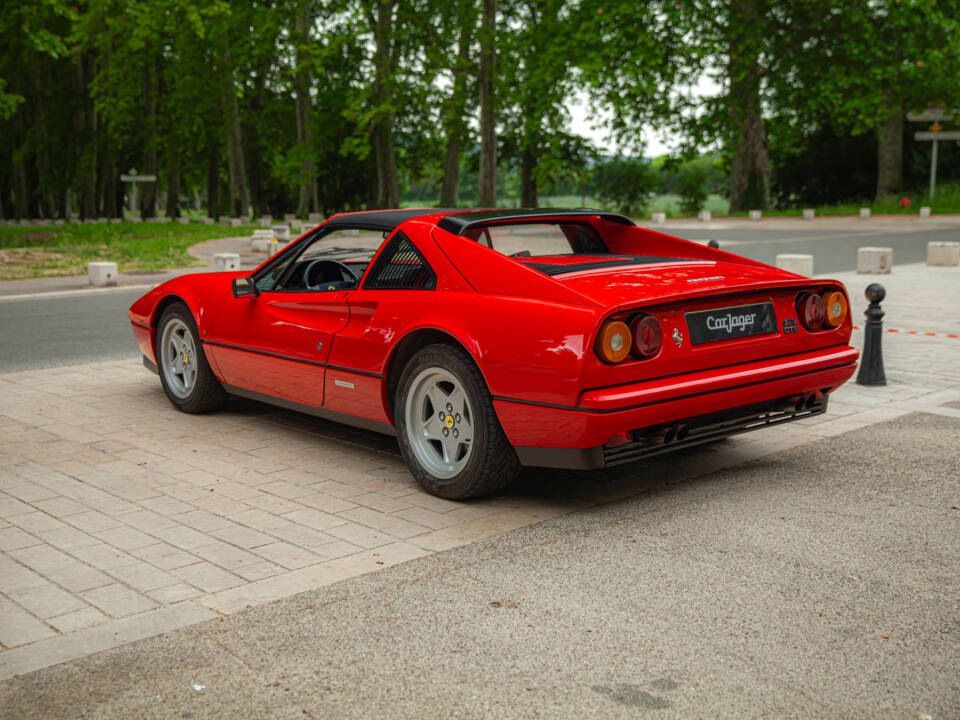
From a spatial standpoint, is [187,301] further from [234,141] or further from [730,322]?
[234,141]

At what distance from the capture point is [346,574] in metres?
3.96

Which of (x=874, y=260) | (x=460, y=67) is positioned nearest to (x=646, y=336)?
(x=874, y=260)

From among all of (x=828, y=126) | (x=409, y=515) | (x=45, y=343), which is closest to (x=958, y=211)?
(x=828, y=126)

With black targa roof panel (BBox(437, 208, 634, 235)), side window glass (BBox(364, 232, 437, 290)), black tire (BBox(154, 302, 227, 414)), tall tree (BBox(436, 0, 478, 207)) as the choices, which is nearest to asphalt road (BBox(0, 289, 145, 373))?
black tire (BBox(154, 302, 227, 414))

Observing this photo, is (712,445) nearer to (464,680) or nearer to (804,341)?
(804,341)

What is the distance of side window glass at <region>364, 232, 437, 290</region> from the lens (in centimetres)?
519

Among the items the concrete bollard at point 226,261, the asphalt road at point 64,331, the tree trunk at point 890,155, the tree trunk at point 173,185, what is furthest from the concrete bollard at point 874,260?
the tree trunk at point 173,185

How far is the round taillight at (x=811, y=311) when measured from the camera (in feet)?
17.2

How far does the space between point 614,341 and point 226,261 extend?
17.1 metres

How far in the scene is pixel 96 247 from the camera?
26.2 meters

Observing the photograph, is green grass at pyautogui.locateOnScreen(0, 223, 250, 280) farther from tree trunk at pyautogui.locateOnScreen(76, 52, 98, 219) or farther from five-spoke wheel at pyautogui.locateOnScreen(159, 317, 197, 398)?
tree trunk at pyautogui.locateOnScreen(76, 52, 98, 219)

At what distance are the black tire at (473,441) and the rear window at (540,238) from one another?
0.78 metres

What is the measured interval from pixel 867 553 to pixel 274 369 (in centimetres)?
346

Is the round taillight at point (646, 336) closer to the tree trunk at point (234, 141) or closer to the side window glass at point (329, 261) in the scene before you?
the side window glass at point (329, 261)
